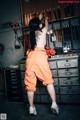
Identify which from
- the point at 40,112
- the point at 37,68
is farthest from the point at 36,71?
the point at 40,112

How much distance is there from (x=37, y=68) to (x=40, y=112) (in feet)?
2.92

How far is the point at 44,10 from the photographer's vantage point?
5.15 meters

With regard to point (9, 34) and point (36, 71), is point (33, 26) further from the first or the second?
point (9, 34)

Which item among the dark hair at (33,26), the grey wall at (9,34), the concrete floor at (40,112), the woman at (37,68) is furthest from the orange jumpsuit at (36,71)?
the grey wall at (9,34)

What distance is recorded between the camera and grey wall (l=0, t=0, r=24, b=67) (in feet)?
17.9

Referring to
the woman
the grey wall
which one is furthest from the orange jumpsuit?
the grey wall

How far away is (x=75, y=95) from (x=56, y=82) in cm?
47

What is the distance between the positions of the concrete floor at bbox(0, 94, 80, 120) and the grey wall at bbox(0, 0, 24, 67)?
148 cm

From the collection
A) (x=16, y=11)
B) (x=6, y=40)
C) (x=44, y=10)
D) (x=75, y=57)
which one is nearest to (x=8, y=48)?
(x=6, y=40)

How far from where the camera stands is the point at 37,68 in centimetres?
363

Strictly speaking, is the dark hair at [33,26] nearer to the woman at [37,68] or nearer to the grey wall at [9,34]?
the woman at [37,68]

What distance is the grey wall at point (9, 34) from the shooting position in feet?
17.9

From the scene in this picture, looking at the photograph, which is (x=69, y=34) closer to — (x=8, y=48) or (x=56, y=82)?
(x=56, y=82)

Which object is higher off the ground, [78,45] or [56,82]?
[78,45]
